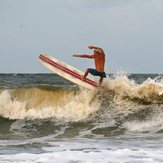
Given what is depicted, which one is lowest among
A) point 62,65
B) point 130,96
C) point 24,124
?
point 24,124

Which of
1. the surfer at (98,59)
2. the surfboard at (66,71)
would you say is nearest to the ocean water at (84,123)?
the surfboard at (66,71)

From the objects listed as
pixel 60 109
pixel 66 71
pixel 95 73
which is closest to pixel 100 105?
pixel 60 109

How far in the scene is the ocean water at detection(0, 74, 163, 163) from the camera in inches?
297

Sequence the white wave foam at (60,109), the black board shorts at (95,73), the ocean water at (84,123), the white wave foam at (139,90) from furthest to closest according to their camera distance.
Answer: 1. the white wave foam at (139,90)
2. the white wave foam at (60,109)
3. the black board shorts at (95,73)
4. the ocean water at (84,123)

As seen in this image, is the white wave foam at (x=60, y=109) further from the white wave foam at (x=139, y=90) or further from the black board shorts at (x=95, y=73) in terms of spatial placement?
the black board shorts at (x=95, y=73)

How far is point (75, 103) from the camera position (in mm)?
14461

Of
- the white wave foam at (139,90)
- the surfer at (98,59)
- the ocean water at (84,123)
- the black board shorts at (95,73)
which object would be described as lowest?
the ocean water at (84,123)

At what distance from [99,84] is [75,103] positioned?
1.14 metres

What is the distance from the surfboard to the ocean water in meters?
0.31

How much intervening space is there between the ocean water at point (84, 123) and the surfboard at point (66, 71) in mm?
314

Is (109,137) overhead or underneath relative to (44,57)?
underneath

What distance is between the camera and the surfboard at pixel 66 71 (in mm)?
14156

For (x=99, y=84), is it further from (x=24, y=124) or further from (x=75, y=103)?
(x=24, y=124)

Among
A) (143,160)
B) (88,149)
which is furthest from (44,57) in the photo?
(143,160)
